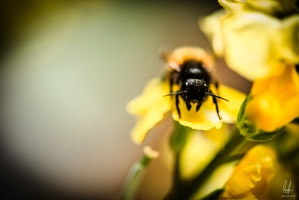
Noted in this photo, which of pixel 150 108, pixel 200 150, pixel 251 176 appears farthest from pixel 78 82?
pixel 251 176

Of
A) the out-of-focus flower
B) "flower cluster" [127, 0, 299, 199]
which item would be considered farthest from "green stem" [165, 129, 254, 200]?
the out-of-focus flower

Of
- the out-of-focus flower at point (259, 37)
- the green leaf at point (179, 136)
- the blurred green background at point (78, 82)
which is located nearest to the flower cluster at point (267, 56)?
the out-of-focus flower at point (259, 37)

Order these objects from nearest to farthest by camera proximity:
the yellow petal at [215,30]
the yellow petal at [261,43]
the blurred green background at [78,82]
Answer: the yellow petal at [261,43] < the yellow petal at [215,30] < the blurred green background at [78,82]

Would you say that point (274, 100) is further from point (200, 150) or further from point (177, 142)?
point (200, 150)

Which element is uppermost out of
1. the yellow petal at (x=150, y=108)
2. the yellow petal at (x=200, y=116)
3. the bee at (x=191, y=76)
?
the bee at (x=191, y=76)

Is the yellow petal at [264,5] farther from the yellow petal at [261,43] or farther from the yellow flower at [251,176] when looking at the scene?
the yellow flower at [251,176]

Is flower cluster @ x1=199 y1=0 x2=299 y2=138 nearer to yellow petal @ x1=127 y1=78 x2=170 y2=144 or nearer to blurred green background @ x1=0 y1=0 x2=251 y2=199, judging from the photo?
yellow petal @ x1=127 y1=78 x2=170 y2=144

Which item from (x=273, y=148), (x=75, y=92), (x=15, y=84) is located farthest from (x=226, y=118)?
(x=15, y=84)

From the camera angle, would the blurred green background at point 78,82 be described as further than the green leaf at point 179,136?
Yes
